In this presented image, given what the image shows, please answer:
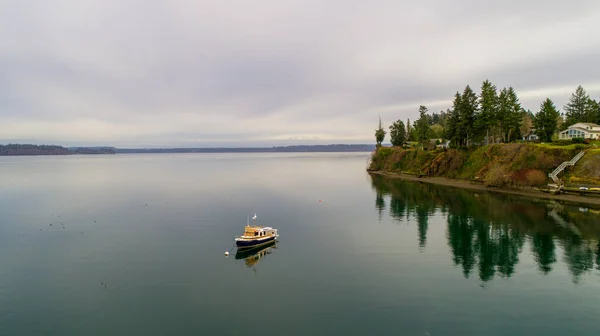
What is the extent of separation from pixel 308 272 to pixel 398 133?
5714 inches

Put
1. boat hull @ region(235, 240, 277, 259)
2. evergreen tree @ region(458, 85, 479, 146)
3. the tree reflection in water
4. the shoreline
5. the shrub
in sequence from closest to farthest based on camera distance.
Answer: the tree reflection in water → boat hull @ region(235, 240, 277, 259) → the shoreline → the shrub → evergreen tree @ region(458, 85, 479, 146)

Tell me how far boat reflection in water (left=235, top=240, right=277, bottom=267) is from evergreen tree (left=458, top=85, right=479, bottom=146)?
86.5 metres

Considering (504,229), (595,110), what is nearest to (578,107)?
(595,110)

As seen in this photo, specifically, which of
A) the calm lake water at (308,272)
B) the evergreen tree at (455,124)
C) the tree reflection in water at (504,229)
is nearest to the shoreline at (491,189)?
the tree reflection in water at (504,229)

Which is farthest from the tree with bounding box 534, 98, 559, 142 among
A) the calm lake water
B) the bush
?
the calm lake water

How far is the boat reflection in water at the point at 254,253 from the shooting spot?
41.3 meters

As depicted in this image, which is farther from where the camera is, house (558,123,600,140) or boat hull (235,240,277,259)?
house (558,123,600,140)

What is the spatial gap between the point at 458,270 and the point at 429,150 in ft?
331

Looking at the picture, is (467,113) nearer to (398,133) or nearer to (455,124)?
(455,124)

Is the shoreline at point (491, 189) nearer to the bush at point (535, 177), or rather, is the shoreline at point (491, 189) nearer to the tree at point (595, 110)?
the bush at point (535, 177)

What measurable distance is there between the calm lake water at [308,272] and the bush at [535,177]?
1341 centimetres

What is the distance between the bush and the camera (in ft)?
267

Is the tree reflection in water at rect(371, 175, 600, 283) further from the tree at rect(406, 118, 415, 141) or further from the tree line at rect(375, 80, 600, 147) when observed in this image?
the tree at rect(406, 118, 415, 141)

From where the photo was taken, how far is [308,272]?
122ft
